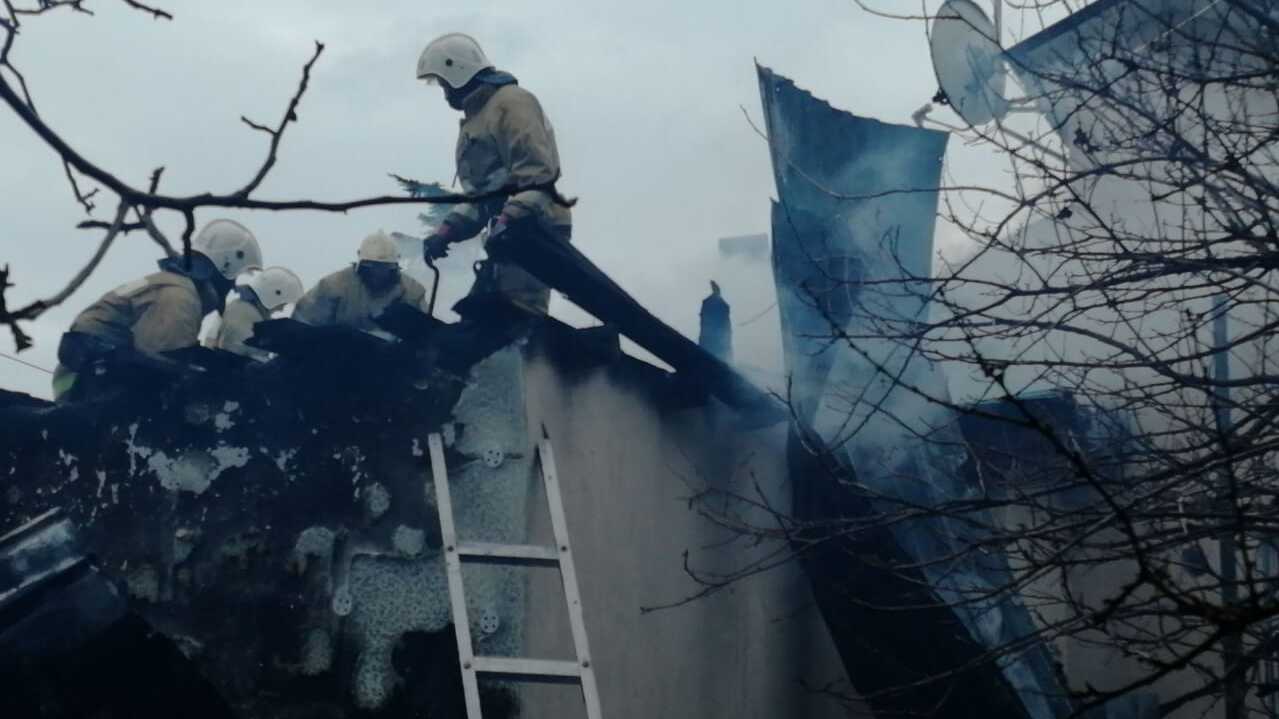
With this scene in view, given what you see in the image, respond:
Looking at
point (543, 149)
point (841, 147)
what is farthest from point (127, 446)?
point (841, 147)

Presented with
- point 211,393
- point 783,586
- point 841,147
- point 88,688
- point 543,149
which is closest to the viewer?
point 88,688

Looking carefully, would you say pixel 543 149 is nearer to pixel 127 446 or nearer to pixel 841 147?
pixel 841 147

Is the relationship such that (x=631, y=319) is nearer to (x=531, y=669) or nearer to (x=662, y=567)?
(x=662, y=567)

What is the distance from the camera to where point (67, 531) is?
17.7ft

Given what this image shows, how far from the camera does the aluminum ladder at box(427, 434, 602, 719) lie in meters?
4.74

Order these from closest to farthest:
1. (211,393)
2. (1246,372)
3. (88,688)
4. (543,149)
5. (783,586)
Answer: (88,688)
(211,393)
(543,149)
(783,586)
(1246,372)

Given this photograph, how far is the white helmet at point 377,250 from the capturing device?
780cm

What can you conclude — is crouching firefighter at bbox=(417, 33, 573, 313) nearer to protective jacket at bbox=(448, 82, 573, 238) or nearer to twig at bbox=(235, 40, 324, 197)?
protective jacket at bbox=(448, 82, 573, 238)

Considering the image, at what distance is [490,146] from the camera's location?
21.5 feet

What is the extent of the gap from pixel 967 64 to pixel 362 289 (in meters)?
3.70

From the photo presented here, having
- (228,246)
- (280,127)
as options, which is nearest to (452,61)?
(228,246)

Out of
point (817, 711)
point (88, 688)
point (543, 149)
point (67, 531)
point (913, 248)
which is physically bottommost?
point (817, 711)

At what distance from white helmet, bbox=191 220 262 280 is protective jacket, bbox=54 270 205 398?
1.23m

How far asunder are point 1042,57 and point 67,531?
5155 mm
